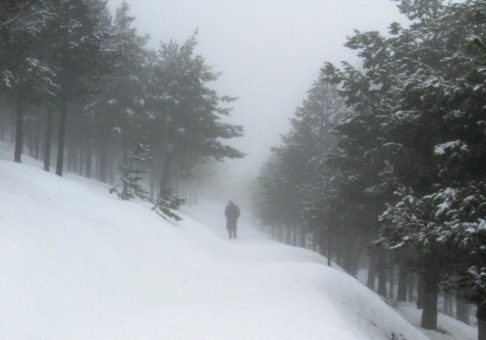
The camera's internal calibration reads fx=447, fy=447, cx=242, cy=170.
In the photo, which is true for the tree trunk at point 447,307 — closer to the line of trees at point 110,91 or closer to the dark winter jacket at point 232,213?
the line of trees at point 110,91

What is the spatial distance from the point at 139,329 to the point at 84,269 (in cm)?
231

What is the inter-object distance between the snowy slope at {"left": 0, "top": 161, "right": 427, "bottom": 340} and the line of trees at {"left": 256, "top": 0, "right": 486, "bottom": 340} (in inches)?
84.3

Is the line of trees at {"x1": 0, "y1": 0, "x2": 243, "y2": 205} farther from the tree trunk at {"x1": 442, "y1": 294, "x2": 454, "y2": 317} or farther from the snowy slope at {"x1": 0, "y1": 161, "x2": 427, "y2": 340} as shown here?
the tree trunk at {"x1": 442, "y1": 294, "x2": 454, "y2": 317}

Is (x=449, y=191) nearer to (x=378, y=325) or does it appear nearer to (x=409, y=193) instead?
(x=409, y=193)

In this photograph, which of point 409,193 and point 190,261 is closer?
point 409,193

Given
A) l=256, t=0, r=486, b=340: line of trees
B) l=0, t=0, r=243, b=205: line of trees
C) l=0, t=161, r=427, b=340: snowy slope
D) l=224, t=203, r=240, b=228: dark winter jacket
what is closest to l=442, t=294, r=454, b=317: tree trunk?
l=256, t=0, r=486, b=340: line of trees

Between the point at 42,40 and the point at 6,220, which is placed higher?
the point at 42,40

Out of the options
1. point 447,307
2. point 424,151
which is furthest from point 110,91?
point 447,307

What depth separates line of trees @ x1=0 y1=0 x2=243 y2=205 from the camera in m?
22.2

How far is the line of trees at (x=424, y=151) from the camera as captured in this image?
27.5 feet

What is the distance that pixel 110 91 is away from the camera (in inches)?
1297

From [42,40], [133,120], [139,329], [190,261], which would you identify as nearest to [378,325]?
[190,261]

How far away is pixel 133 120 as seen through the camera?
32.2 metres

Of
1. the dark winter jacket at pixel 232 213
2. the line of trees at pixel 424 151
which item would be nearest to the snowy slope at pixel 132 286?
the line of trees at pixel 424 151
